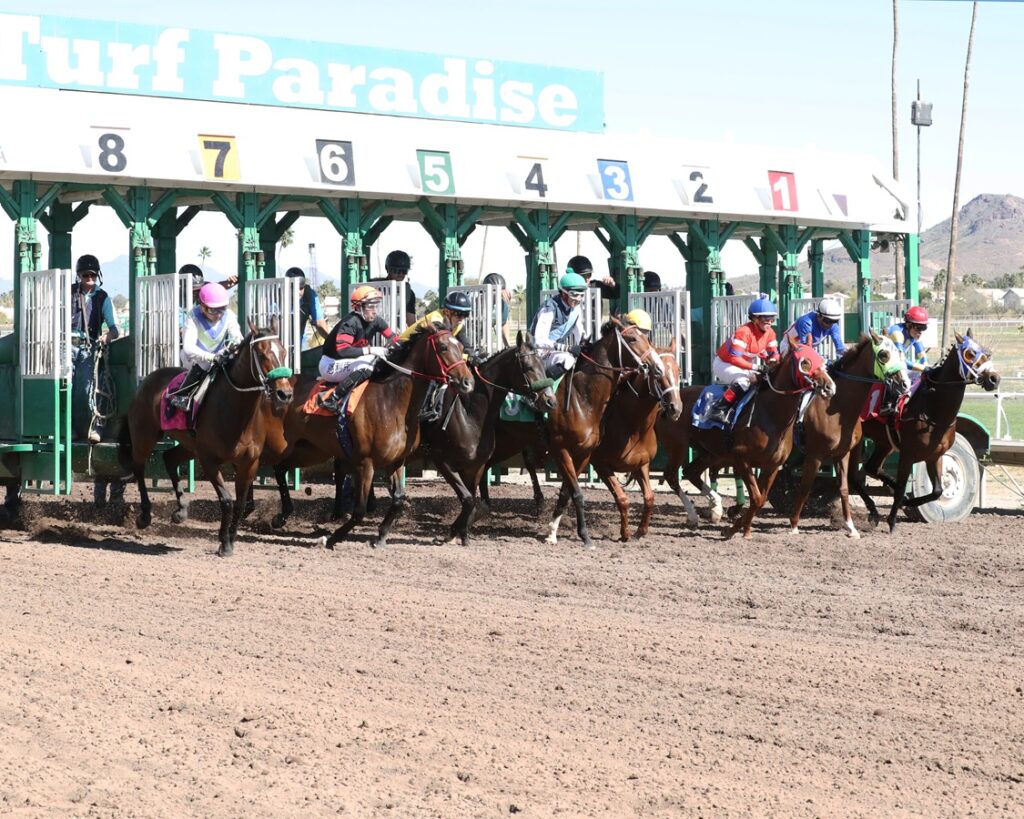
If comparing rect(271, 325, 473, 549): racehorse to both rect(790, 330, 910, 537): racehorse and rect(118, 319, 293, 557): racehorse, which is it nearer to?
rect(118, 319, 293, 557): racehorse

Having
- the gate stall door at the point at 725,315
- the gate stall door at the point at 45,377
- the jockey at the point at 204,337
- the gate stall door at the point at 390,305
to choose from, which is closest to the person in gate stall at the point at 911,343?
the gate stall door at the point at 725,315

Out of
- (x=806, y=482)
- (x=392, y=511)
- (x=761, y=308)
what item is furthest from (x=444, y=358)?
(x=806, y=482)

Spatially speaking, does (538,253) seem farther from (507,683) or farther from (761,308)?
(507,683)

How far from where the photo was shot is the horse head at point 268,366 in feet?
34.9

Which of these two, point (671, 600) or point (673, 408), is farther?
point (673, 408)

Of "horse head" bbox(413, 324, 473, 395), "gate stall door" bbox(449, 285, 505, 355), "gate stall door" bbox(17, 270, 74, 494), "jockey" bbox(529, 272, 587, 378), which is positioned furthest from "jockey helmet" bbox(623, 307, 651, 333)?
"gate stall door" bbox(17, 270, 74, 494)

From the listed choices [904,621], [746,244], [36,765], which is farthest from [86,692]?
[746,244]

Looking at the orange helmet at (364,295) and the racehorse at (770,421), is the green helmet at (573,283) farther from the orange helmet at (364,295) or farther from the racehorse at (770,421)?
the racehorse at (770,421)

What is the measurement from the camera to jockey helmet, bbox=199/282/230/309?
38.1 ft

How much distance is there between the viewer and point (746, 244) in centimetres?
1706

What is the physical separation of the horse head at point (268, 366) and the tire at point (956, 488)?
6.35 meters

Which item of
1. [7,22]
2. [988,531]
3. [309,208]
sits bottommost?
[988,531]

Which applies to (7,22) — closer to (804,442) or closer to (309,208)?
(309,208)

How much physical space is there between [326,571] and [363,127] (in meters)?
4.75
